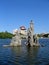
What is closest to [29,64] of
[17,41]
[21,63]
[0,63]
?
[21,63]

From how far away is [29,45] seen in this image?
93438 mm

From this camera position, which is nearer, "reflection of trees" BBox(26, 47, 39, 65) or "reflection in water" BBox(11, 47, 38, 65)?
"reflection in water" BBox(11, 47, 38, 65)

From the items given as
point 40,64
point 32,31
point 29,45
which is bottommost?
point 40,64

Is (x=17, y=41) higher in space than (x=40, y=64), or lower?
higher

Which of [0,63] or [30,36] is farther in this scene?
[30,36]

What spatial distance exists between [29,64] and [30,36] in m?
50.2

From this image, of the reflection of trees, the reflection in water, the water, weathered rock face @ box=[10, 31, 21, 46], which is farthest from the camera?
weathered rock face @ box=[10, 31, 21, 46]

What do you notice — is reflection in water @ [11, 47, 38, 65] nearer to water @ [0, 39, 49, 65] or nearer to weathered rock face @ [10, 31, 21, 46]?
water @ [0, 39, 49, 65]

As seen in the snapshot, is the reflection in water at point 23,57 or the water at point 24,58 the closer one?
the water at point 24,58

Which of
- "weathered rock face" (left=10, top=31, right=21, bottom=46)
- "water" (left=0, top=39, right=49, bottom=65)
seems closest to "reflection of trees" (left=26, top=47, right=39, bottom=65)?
"water" (left=0, top=39, right=49, bottom=65)

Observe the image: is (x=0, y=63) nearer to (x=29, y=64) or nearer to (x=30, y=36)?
(x=29, y=64)

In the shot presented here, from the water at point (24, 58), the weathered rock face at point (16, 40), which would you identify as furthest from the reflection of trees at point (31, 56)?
the weathered rock face at point (16, 40)

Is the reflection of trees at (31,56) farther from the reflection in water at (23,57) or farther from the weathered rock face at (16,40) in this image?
the weathered rock face at (16,40)

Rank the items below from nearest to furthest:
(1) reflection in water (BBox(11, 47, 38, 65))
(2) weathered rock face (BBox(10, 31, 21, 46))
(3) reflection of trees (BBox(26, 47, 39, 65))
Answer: (1) reflection in water (BBox(11, 47, 38, 65))
(3) reflection of trees (BBox(26, 47, 39, 65))
(2) weathered rock face (BBox(10, 31, 21, 46))
